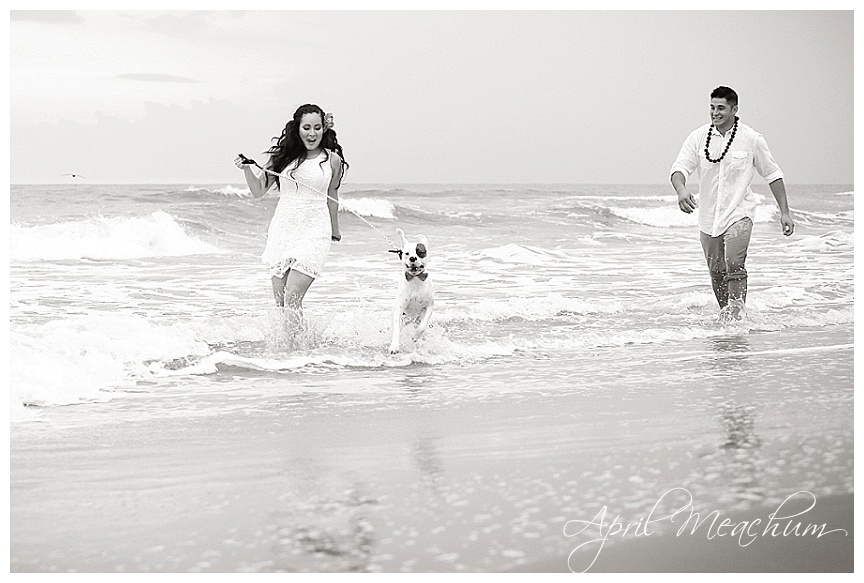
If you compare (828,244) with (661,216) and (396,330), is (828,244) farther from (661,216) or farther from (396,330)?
(396,330)

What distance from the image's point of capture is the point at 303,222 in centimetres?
582

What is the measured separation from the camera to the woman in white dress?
5.73 m

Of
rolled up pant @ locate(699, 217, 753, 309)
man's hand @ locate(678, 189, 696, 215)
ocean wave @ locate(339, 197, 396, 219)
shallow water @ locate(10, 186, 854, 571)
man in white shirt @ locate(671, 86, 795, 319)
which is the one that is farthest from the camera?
ocean wave @ locate(339, 197, 396, 219)

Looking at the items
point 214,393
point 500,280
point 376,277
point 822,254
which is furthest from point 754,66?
point 214,393

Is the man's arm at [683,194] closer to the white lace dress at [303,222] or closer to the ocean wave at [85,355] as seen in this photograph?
the white lace dress at [303,222]

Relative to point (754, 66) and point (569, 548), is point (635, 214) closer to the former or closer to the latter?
point (754, 66)

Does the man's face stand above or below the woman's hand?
above

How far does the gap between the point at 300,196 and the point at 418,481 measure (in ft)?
9.72

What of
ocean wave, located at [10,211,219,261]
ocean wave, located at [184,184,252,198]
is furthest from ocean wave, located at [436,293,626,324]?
ocean wave, located at [184,184,252,198]

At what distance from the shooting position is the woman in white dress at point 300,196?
18.8 ft

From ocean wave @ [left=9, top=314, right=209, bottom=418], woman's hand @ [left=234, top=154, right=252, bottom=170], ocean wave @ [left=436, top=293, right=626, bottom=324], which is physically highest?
woman's hand @ [left=234, top=154, right=252, bottom=170]

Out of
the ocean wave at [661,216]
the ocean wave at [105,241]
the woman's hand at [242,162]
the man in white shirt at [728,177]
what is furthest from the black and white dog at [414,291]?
the ocean wave at [661,216]

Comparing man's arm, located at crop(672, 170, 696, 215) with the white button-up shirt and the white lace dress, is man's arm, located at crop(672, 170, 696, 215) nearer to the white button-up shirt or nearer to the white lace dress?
the white button-up shirt

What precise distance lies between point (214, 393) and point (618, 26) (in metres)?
11.9
